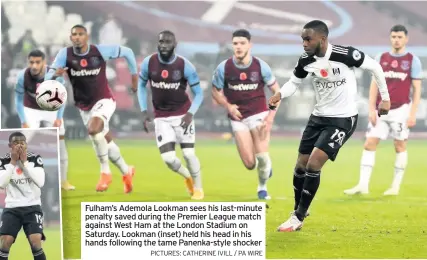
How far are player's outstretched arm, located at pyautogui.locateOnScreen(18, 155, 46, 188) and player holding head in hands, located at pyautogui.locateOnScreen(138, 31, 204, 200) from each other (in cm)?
90

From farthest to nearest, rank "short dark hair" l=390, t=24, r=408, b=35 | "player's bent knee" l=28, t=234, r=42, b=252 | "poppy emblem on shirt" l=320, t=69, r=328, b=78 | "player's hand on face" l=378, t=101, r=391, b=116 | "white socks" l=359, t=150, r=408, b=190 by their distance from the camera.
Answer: "white socks" l=359, t=150, r=408, b=190 → "short dark hair" l=390, t=24, r=408, b=35 → "player's bent knee" l=28, t=234, r=42, b=252 → "poppy emblem on shirt" l=320, t=69, r=328, b=78 → "player's hand on face" l=378, t=101, r=391, b=116

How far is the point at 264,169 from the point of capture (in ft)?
19.4

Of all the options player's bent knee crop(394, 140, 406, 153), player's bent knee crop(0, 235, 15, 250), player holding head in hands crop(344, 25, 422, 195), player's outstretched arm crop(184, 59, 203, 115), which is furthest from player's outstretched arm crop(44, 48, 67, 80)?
player's bent knee crop(394, 140, 406, 153)

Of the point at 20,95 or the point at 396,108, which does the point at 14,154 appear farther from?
the point at 396,108

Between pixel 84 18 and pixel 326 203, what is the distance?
2419 mm

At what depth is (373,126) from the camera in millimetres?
5906

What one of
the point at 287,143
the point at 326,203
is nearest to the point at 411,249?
the point at 326,203

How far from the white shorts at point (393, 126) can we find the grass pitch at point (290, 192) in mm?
91

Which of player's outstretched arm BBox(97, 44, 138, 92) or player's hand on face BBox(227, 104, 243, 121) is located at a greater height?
player's outstretched arm BBox(97, 44, 138, 92)

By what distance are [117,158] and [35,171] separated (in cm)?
71

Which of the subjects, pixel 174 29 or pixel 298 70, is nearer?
pixel 298 70

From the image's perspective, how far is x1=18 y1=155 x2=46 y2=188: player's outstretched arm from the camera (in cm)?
555

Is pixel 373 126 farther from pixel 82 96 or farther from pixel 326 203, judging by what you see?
pixel 82 96

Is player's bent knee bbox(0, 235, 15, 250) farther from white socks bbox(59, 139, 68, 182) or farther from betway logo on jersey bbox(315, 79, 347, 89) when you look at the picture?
betway logo on jersey bbox(315, 79, 347, 89)
